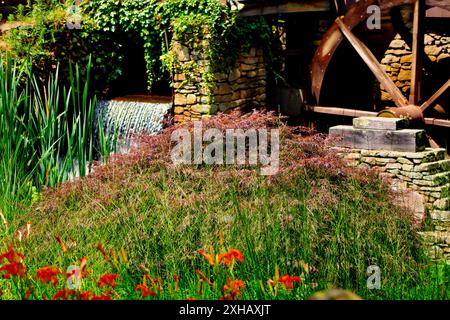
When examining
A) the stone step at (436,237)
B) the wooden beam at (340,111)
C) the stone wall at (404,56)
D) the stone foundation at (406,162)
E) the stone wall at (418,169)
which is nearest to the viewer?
the stone step at (436,237)

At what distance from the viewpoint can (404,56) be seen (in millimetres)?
9578

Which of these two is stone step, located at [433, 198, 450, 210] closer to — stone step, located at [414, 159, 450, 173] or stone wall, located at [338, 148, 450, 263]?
stone wall, located at [338, 148, 450, 263]

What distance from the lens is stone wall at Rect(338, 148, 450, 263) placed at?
6281mm

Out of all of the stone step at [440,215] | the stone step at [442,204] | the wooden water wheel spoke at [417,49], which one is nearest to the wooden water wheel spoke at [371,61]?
the wooden water wheel spoke at [417,49]

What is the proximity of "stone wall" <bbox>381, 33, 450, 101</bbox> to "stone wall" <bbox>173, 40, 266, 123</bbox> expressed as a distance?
183 cm

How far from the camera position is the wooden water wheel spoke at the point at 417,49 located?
7996mm

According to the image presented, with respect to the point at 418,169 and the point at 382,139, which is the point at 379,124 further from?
the point at 418,169

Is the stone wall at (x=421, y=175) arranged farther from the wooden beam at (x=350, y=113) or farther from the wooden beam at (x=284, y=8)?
the wooden beam at (x=284, y=8)

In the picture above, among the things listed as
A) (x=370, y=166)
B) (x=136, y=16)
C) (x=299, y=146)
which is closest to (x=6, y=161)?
(x=299, y=146)

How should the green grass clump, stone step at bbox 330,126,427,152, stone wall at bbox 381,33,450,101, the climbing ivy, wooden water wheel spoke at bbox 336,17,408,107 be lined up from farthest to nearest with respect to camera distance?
1. stone wall at bbox 381,33,450,101
2. the climbing ivy
3. wooden water wheel spoke at bbox 336,17,408,107
4. stone step at bbox 330,126,427,152
5. the green grass clump

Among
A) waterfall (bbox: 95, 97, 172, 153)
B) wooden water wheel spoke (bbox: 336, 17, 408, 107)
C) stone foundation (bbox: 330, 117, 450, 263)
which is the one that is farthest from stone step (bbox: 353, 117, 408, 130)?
waterfall (bbox: 95, 97, 172, 153)

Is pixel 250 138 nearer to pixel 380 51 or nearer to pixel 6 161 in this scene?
pixel 6 161

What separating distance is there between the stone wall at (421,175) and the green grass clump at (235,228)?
0.81m

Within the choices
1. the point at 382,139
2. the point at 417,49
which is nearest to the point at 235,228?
the point at 382,139
